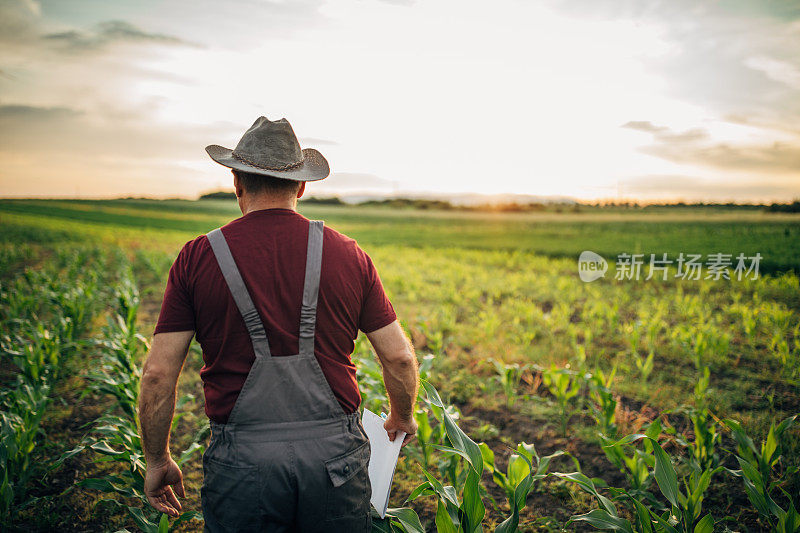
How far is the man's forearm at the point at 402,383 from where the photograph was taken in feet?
6.05

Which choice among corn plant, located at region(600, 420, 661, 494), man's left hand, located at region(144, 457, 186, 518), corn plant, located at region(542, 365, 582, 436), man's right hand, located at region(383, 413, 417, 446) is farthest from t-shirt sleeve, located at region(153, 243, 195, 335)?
corn plant, located at region(542, 365, 582, 436)

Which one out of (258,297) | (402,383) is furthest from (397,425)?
(258,297)

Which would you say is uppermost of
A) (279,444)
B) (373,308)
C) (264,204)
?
(264,204)

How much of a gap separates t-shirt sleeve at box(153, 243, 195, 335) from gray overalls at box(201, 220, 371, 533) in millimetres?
170

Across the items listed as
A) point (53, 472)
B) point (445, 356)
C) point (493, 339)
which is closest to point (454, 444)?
point (53, 472)

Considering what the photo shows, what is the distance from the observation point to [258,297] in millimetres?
1585

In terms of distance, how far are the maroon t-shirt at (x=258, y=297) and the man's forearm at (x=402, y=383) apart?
0.22 meters

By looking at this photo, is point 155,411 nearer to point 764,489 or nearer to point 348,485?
point 348,485

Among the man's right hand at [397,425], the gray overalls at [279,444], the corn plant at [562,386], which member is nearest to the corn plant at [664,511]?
the man's right hand at [397,425]

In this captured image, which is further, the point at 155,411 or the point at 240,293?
the point at 155,411

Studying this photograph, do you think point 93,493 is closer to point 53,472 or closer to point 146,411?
point 53,472

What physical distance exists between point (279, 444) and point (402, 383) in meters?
0.54

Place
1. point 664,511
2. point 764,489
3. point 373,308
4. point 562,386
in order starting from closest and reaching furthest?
point 373,308
point 664,511
point 764,489
point 562,386

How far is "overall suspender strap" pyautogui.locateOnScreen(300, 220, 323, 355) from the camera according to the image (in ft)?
5.32
